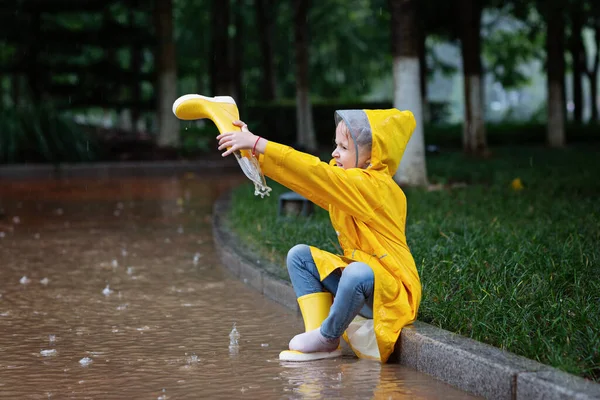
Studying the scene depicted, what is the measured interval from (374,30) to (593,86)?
27.2 ft

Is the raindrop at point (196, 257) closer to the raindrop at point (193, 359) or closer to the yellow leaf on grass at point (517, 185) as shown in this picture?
the raindrop at point (193, 359)

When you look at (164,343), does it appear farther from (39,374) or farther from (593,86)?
(593,86)

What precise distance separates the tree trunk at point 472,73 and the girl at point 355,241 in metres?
16.1

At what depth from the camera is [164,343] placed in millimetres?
6078

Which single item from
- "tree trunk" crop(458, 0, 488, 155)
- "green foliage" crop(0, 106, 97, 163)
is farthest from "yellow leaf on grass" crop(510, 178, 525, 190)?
"green foliage" crop(0, 106, 97, 163)

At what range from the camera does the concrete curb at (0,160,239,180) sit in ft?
73.7

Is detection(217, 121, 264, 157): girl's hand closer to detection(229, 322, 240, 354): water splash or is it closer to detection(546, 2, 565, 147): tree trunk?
detection(229, 322, 240, 354): water splash

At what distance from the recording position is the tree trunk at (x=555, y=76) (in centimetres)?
2511

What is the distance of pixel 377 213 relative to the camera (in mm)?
5309

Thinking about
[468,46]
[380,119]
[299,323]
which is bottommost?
[299,323]

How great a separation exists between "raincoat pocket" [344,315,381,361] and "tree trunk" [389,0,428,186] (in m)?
9.30

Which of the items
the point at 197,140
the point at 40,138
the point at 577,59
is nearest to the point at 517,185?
the point at 40,138

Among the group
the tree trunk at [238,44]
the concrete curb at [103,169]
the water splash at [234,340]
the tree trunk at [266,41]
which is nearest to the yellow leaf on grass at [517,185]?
the water splash at [234,340]

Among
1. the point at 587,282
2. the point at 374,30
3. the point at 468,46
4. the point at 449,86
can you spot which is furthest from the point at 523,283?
the point at 449,86
